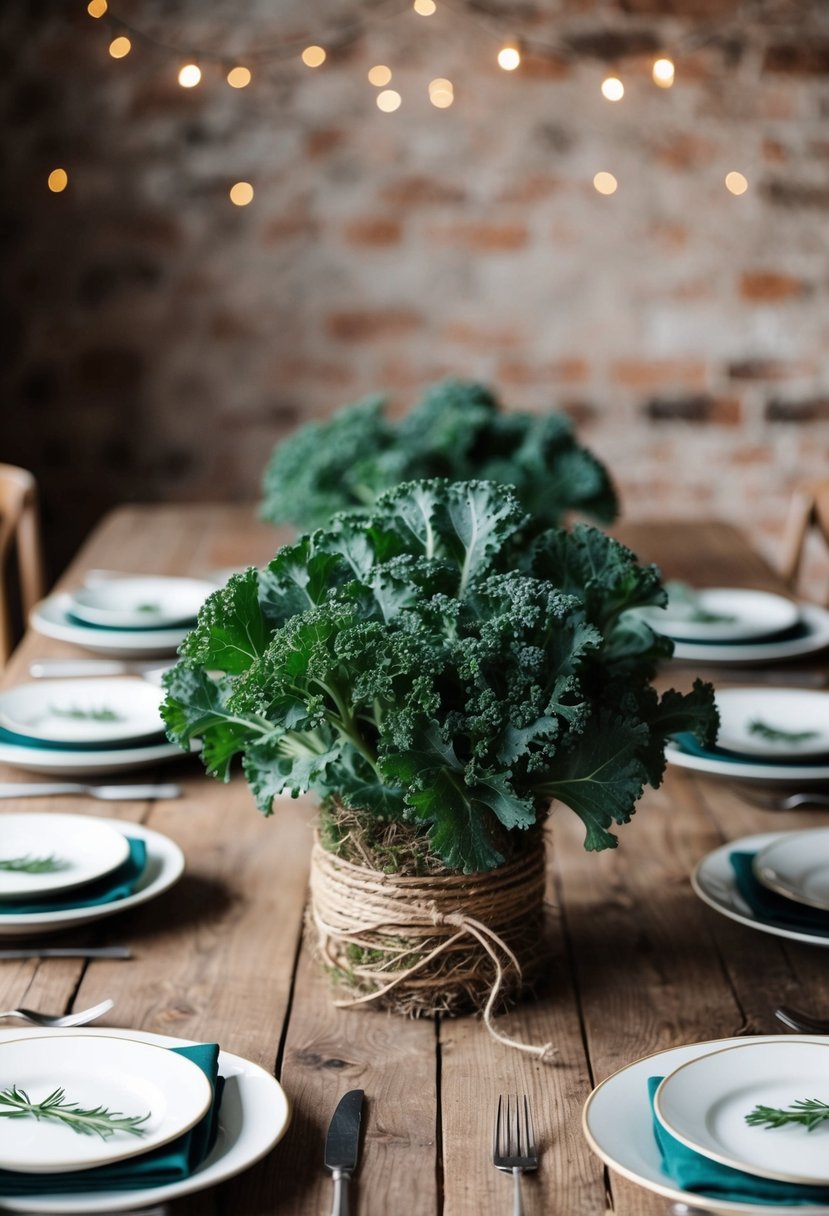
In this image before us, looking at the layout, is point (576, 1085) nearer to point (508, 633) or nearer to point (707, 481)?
point (508, 633)

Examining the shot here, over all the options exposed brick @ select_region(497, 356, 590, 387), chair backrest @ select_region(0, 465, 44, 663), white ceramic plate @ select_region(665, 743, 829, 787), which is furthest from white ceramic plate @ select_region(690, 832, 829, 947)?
exposed brick @ select_region(497, 356, 590, 387)

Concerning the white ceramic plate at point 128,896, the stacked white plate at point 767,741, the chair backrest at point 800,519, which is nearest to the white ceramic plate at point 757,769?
the stacked white plate at point 767,741

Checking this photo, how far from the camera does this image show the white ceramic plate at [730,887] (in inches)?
45.9

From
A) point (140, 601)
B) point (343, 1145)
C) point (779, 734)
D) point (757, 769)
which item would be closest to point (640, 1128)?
point (343, 1145)

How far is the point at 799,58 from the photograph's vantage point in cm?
361

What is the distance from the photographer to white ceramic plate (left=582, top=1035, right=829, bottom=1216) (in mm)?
796

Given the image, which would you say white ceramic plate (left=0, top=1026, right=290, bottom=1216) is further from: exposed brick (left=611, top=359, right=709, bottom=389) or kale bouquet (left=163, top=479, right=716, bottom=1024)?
exposed brick (left=611, top=359, right=709, bottom=389)

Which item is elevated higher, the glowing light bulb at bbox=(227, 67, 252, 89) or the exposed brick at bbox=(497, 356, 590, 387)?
the glowing light bulb at bbox=(227, 67, 252, 89)

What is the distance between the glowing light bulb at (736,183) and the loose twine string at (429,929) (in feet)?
9.75

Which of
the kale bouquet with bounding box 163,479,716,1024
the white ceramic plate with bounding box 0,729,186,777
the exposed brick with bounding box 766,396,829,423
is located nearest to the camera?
the kale bouquet with bounding box 163,479,716,1024

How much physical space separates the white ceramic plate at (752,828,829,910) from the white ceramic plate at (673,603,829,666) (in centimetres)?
61

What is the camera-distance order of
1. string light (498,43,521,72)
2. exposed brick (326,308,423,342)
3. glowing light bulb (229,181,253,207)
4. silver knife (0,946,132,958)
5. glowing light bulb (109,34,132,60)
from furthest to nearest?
exposed brick (326,308,423,342) → glowing light bulb (229,181,253,207) → glowing light bulb (109,34,132,60) → string light (498,43,521,72) → silver knife (0,946,132,958)

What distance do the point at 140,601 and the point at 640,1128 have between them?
4.72 ft

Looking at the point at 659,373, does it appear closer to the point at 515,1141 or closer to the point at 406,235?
the point at 406,235
